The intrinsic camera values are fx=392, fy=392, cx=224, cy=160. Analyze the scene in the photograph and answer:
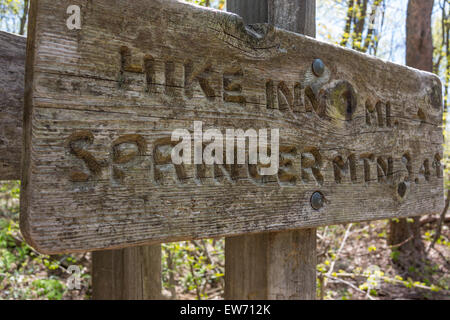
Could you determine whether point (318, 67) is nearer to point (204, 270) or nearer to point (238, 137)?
point (238, 137)

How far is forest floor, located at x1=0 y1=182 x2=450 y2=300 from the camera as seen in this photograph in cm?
329

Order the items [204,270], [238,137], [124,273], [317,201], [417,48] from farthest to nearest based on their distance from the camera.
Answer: [417,48]
[204,270]
[124,273]
[317,201]
[238,137]

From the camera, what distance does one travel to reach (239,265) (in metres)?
1.42

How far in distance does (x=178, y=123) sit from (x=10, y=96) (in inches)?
17.6

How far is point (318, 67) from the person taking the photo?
1.33m

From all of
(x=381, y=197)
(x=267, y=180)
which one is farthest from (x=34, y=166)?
(x=381, y=197)

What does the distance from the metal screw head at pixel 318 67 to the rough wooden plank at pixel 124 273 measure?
129cm

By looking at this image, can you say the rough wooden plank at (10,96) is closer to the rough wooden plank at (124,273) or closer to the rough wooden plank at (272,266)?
the rough wooden plank at (272,266)

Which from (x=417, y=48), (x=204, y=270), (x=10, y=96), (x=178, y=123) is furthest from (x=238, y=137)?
(x=417, y=48)

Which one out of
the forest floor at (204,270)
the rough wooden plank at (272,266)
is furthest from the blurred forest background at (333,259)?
the rough wooden plank at (272,266)

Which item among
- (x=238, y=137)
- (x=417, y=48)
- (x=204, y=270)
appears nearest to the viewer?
(x=238, y=137)

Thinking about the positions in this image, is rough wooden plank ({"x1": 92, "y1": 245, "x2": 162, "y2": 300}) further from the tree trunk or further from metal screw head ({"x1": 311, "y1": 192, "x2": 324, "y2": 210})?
the tree trunk

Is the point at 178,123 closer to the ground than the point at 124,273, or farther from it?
farther from it
